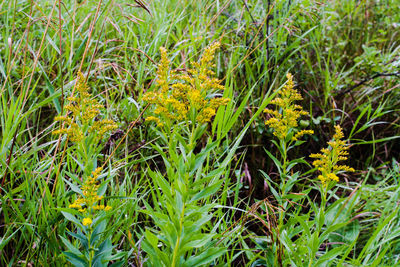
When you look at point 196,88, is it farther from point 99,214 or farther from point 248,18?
point 248,18

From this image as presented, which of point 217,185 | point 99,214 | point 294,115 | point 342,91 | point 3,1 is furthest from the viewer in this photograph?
point 342,91

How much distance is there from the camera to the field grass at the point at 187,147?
1.26m

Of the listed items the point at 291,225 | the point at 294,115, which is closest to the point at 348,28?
the point at 294,115

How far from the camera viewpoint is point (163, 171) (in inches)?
80.5

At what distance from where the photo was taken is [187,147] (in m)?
1.18

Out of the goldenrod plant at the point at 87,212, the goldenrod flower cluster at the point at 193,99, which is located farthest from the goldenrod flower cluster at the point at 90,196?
the goldenrod flower cluster at the point at 193,99

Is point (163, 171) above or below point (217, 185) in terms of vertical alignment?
below

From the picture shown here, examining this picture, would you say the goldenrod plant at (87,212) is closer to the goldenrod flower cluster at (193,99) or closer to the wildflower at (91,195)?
the wildflower at (91,195)

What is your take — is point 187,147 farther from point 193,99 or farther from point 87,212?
point 87,212

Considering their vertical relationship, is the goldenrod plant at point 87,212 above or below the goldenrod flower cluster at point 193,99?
below

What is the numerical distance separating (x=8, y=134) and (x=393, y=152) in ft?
8.40

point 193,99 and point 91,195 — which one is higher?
point 193,99

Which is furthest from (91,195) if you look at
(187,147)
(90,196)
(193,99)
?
(193,99)

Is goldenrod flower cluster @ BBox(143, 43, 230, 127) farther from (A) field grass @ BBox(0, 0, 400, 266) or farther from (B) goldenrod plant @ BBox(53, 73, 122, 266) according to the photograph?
(B) goldenrod plant @ BBox(53, 73, 122, 266)
